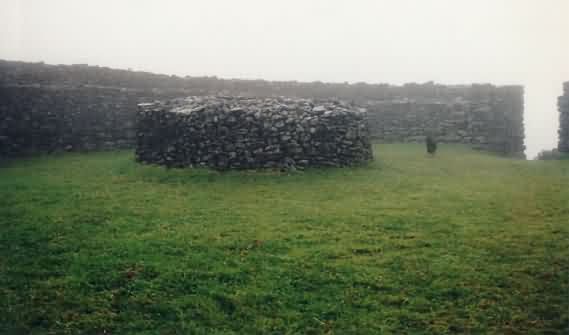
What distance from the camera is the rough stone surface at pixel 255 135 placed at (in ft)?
44.1

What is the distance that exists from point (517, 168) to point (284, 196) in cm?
895

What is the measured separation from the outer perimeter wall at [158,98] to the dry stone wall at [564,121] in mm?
3062

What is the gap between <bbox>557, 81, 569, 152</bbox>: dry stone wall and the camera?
1986 centimetres

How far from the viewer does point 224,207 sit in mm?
9797

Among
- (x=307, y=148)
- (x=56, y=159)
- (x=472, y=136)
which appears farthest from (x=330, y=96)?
(x=56, y=159)

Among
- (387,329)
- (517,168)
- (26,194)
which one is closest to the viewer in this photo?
(387,329)

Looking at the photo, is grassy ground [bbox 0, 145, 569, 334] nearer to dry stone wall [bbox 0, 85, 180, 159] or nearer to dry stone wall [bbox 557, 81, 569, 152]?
dry stone wall [bbox 0, 85, 180, 159]

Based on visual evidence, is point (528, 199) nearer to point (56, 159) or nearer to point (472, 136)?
point (472, 136)

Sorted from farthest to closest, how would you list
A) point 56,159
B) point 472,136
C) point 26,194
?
point 472,136, point 56,159, point 26,194

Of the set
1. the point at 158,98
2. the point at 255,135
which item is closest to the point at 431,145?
the point at 255,135

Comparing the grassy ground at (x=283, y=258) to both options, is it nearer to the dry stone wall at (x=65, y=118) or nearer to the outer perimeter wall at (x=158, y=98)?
the dry stone wall at (x=65, y=118)

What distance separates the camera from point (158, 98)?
68.1 ft

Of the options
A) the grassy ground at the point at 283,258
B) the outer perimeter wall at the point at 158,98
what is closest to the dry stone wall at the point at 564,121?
the outer perimeter wall at the point at 158,98

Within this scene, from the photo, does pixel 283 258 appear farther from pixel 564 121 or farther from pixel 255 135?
pixel 564 121
